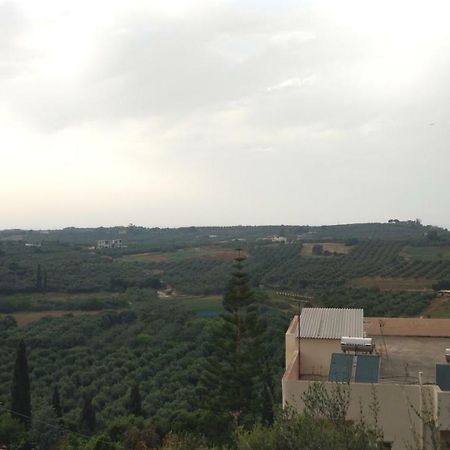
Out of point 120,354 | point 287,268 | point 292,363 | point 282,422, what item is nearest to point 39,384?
point 120,354

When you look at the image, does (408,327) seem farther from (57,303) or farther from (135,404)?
(57,303)

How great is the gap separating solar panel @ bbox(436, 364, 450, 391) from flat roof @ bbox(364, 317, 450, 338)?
3089mm

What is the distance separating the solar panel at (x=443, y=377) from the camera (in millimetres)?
6480

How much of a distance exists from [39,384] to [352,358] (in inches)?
644

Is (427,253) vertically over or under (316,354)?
over

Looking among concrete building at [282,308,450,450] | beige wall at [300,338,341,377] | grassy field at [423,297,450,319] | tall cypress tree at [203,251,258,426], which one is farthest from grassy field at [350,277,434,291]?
beige wall at [300,338,341,377]

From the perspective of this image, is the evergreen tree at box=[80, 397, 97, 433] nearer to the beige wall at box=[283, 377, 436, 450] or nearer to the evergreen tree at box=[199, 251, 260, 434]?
the evergreen tree at box=[199, 251, 260, 434]

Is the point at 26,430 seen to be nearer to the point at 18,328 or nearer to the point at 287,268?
the point at 18,328

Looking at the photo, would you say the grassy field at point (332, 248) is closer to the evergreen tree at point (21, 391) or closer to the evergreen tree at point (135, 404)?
the evergreen tree at point (135, 404)

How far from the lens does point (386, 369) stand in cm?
780

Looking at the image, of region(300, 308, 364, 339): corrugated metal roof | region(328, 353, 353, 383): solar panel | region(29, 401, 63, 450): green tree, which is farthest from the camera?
region(29, 401, 63, 450): green tree

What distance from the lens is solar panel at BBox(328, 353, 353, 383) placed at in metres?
6.95

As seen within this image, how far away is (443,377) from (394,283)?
2760cm

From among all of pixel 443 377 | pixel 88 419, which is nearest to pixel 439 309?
pixel 88 419
